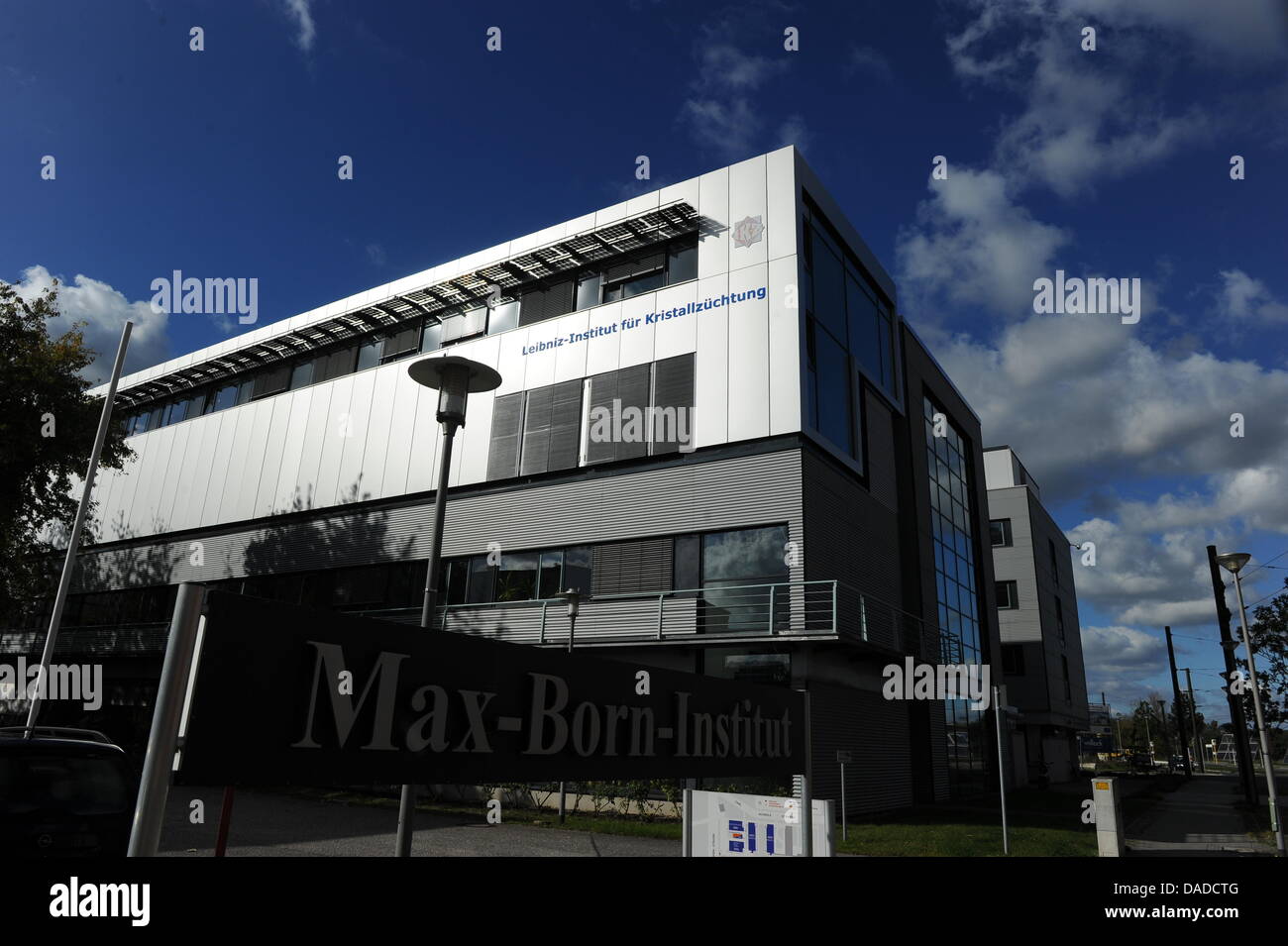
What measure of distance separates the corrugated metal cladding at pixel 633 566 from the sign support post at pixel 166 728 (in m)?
16.9

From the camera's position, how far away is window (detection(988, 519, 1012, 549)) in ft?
144

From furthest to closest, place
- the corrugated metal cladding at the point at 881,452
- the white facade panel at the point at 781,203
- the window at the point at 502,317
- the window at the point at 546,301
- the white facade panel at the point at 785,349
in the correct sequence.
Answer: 1. the window at the point at 502,317
2. the window at the point at 546,301
3. the corrugated metal cladding at the point at 881,452
4. the white facade panel at the point at 781,203
5. the white facade panel at the point at 785,349

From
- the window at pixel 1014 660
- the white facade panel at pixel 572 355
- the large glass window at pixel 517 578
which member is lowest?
the large glass window at pixel 517 578

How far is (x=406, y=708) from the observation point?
2.53m

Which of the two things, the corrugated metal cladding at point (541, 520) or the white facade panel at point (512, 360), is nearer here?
the corrugated metal cladding at point (541, 520)

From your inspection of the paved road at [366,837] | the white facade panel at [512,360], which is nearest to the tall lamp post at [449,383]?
the paved road at [366,837]

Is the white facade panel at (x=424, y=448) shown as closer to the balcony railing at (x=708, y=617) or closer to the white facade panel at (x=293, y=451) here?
the balcony railing at (x=708, y=617)

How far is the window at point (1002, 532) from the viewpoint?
144 ft

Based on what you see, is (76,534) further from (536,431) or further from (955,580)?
(955,580)

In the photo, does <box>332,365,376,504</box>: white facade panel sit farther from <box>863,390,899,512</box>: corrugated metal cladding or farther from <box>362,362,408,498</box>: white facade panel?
<box>863,390,899,512</box>: corrugated metal cladding

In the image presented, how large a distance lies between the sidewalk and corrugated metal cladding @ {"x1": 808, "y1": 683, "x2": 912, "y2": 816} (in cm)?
526

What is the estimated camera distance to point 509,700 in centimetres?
287

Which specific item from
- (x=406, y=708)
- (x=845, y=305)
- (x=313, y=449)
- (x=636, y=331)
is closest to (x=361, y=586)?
(x=313, y=449)

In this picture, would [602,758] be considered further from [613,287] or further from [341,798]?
[613,287]
